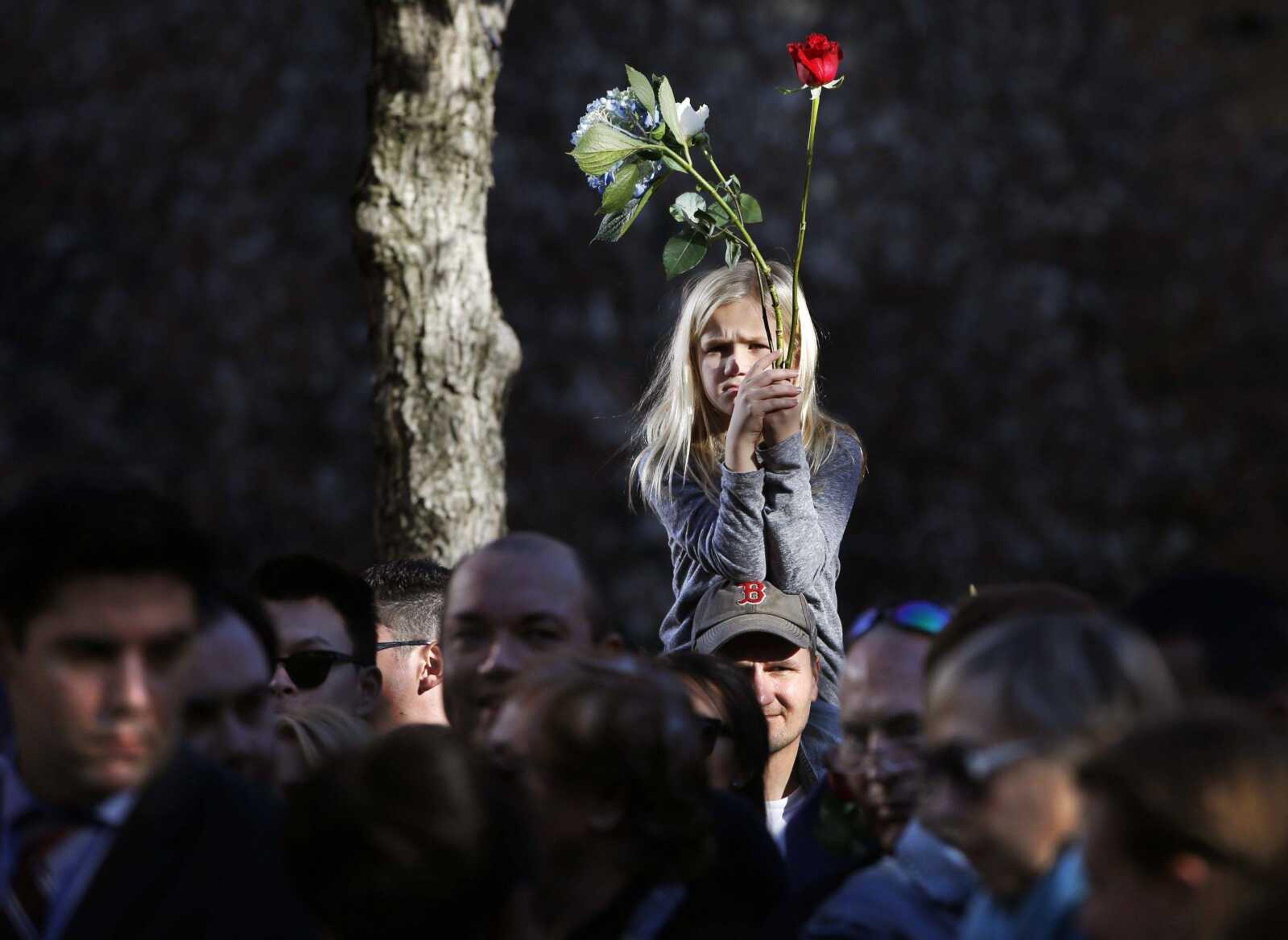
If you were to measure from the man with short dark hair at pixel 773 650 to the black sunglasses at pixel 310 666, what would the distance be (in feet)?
2.75

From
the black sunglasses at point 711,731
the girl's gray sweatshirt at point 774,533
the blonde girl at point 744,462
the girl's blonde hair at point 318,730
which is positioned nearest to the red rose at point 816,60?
the blonde girl at point 744,462

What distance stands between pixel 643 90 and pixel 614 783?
1.89m

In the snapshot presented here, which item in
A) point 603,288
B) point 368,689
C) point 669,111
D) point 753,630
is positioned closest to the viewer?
point 669,111

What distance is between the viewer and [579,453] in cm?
1018

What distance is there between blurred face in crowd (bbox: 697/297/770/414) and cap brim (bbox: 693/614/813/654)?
50 cm

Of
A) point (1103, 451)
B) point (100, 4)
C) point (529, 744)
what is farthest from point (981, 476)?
point (529, 744)

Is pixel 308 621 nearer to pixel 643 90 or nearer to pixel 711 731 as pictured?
pixel 711 731

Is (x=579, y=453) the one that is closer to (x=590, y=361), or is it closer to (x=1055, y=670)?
(x=590, y=361)

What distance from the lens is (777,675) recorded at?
3.94 meters

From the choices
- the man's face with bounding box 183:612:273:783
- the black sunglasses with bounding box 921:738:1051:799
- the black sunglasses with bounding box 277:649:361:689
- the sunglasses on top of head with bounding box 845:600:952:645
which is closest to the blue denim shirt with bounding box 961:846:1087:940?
the black sunglasses with bounding box 921:738:1051:799

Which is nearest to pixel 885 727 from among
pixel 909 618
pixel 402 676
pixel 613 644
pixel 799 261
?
pixel 909 618

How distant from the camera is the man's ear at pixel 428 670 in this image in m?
4.21

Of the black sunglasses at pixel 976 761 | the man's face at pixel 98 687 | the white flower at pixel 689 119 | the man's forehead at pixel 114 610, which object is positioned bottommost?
the black sunglasses at pixel 976 761

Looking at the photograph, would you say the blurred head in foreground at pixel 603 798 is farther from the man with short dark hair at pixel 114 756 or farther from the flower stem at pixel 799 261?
the flower stem at pixel 799 261
